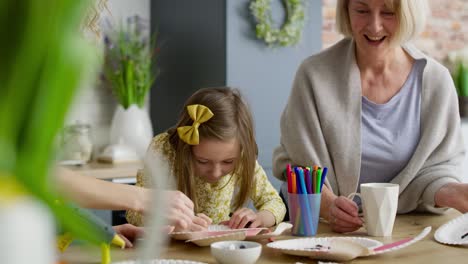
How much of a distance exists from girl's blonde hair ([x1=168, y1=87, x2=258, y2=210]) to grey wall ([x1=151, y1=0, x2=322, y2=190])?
167 cm

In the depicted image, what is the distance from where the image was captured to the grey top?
204cm

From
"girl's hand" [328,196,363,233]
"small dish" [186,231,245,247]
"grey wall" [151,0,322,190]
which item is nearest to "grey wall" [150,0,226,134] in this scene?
"grey wall" [151,0,322,190]

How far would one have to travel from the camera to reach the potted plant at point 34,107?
0.33m

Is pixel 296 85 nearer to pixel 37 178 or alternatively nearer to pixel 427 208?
pixel 427 208

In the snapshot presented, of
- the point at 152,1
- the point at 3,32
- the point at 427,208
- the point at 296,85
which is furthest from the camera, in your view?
the point at 152,1

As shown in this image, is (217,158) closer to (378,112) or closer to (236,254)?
(378,112)

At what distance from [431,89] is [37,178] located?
1821mm

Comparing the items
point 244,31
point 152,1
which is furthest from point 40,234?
point 152,1

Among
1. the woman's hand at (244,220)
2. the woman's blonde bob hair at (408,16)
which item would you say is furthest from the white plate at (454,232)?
the woman's blonde bob hair at (408,16)

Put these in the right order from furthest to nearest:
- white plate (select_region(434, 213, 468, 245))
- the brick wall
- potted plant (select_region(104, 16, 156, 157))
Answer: the brick wall
potted plant (select_region(104, 16, 156, 157))
white plate (select_region(434, 213, 468, 245))

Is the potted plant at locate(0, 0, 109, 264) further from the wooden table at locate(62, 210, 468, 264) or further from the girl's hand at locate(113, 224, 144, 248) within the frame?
the girl's hand at locate(113, 224, 144, 248)

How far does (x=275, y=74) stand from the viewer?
4.02 meters

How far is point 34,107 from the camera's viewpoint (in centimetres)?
35

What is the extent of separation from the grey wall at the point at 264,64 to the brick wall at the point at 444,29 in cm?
120
